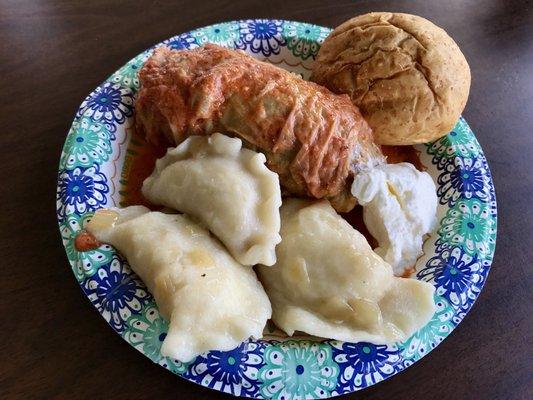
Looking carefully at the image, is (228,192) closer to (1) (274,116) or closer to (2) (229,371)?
(1) (274,116)

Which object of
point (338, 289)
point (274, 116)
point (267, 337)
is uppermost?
point (274, 116)

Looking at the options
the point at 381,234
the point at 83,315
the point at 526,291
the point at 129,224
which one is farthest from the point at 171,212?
the point at 526,291

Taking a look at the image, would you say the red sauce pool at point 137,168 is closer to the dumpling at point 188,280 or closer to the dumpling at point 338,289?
the dumpling at point 188,280

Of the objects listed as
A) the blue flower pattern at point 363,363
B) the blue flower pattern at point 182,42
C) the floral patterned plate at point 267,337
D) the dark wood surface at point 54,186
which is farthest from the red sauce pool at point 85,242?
the blue flower pattern at point 182,42

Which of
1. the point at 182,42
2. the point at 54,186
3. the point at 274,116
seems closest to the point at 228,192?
the point at 274,116

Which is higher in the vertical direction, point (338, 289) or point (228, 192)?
point (228, 192)

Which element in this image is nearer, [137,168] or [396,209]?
[396,209]

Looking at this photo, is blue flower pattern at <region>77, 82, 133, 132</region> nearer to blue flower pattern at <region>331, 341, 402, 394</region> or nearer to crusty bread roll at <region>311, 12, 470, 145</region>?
crusty bread roll at <region>311, 12, 470, 145</region>

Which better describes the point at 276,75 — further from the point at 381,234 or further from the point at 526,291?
the point at 526,291
